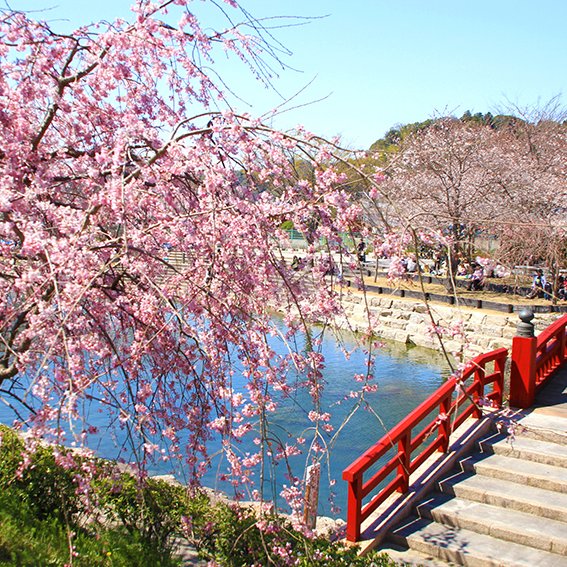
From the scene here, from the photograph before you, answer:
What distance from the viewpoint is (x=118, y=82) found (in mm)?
3562

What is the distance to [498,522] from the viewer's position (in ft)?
18.0

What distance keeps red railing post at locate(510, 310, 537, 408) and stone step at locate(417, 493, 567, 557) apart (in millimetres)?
1911

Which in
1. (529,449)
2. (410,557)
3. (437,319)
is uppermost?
(437,319)

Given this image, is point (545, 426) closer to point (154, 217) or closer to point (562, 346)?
point (562, 346)

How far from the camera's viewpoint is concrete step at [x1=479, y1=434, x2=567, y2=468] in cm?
626

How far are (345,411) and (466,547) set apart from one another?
6.15 metres

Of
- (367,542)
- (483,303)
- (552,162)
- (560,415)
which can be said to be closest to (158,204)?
(367,542)

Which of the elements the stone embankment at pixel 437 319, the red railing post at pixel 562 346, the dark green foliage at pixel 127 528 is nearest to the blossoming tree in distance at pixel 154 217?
the dark green foliage at pixel 127 528

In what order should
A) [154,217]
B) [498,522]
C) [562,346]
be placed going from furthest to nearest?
[562,346] < [498,522] < [154,217]

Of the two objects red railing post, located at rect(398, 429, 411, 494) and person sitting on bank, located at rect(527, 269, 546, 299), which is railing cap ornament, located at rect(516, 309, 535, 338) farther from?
person sitting on bank, located at rect(527, 269, 546, 299)

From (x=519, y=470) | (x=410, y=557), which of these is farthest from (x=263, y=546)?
(x=519, y=470)

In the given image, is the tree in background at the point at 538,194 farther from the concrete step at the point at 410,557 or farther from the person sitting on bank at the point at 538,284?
the concrete step at the point at 410,557

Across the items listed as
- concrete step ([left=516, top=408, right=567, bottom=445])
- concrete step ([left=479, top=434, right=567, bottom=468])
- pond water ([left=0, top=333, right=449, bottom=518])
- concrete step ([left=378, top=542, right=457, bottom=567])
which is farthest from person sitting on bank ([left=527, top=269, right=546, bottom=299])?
concrete step ([left=378, top=542, right=457, bottom=567])

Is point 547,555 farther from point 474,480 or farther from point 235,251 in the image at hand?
point 235,251
